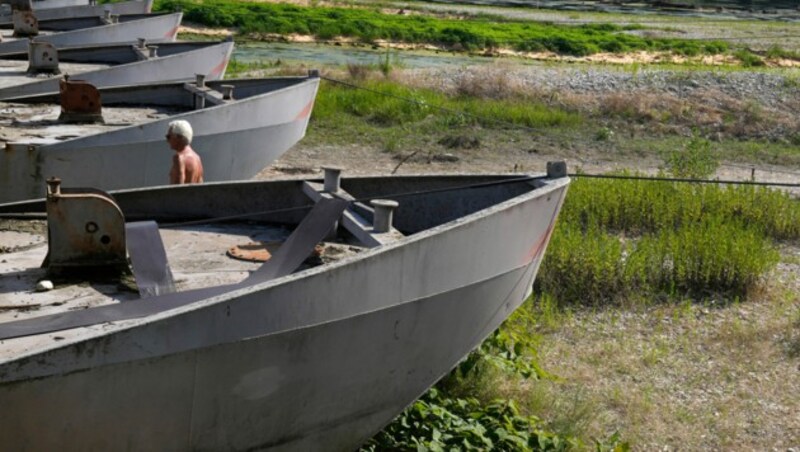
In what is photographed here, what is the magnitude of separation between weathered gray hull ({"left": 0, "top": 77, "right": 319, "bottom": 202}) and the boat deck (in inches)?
81.1

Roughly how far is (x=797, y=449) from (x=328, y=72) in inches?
631

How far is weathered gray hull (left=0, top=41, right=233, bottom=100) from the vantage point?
12.1m

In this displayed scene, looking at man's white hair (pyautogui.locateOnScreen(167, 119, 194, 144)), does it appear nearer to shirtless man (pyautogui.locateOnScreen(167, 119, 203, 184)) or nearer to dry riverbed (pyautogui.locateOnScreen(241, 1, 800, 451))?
shirtless man (pyautogui.locateOnScreen(167, 119, 203, 184))

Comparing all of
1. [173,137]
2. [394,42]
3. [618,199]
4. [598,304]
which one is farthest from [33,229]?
[394,42]

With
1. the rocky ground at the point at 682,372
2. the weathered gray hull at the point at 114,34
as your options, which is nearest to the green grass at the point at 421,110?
the weathered gray hull at the point at 114,34

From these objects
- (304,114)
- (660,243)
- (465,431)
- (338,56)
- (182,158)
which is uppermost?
(182,158)

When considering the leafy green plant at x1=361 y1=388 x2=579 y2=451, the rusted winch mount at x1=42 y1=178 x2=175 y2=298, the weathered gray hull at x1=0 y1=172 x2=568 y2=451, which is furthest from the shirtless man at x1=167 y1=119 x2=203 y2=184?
the leafy green plant at x1=361 y1=388 x2=579 y2=451

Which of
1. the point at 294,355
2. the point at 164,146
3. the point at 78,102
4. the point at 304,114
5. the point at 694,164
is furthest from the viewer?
the point at 694,164

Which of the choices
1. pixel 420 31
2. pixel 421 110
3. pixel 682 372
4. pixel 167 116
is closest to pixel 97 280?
pixel 682 372

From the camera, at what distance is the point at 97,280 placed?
6500 mm

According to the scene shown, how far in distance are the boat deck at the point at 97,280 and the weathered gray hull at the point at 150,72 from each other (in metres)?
4.47

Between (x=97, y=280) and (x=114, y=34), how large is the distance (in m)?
11.6

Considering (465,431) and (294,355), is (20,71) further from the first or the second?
(294,355)

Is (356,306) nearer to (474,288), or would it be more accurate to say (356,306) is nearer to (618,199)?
(474,288)
